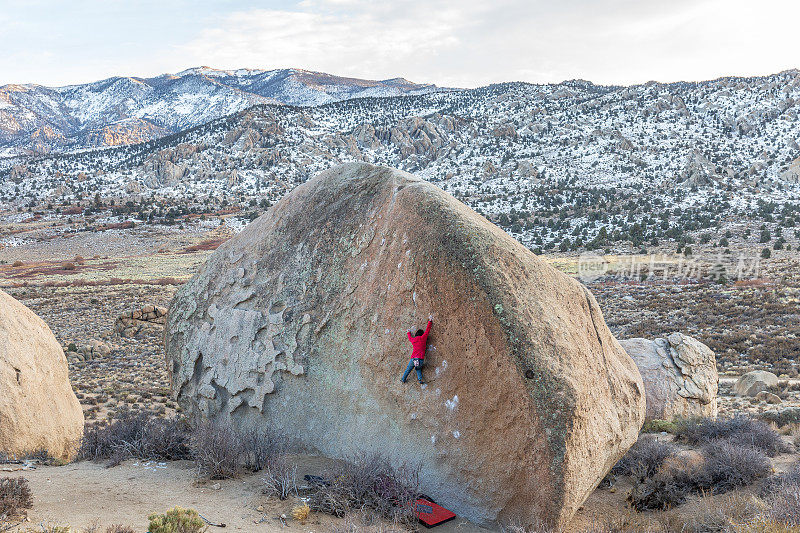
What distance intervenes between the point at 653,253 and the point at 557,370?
1560 inches

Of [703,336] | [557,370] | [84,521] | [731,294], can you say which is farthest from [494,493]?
[731,294]

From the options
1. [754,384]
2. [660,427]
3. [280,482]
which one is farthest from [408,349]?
[754,384]

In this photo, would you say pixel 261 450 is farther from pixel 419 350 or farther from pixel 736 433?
pixel 736 433

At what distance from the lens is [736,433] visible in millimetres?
9180

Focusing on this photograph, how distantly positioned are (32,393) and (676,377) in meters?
12.6

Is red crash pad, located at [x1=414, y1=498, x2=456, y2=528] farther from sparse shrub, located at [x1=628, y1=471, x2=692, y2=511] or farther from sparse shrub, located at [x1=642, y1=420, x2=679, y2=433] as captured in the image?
sparse shrub, located at [x1=642, y1=420, x2=679, y2=433]

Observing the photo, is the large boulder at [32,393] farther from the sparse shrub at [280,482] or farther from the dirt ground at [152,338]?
the sparse shrub at [280,482]

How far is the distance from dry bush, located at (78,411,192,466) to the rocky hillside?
138ft

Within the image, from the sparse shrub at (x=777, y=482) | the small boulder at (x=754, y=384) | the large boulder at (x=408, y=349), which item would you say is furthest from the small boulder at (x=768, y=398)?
the large boulder at (x=408, y=349)

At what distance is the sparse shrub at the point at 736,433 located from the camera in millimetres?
8836

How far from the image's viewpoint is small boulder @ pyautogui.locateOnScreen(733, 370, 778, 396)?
14.4 metres

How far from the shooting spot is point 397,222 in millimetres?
7562

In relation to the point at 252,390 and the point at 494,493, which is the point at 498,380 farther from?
the point at 252,390

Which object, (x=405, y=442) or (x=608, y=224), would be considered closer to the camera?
(x=405, y=442)
